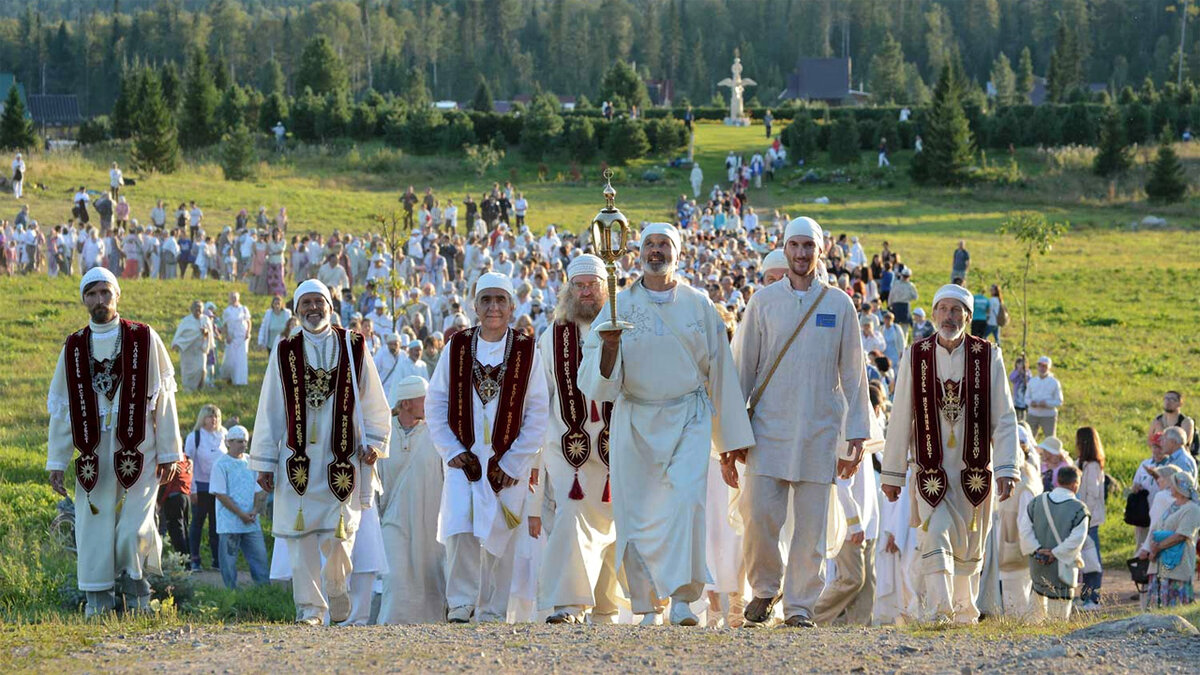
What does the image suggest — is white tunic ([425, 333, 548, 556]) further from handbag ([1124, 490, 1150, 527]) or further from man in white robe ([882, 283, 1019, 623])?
handbag ([1124, 490, 1150, 527])

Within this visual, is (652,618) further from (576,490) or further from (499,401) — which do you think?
(499,401)

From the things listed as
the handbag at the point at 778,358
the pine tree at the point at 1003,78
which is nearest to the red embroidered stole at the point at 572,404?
the handbag at the point at 778,358

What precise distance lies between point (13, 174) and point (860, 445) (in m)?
41.3

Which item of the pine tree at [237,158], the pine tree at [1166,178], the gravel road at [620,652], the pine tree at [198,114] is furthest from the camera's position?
the pine tree at [198,114]

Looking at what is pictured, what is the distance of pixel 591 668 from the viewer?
245 inches

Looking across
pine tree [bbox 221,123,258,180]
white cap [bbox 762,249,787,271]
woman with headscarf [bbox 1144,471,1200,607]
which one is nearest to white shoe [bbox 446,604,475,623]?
white cap [bbox 762,249,787,271]

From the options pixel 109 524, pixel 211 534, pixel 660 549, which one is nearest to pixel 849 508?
pixel 660 549

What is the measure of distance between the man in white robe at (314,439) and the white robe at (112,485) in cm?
60

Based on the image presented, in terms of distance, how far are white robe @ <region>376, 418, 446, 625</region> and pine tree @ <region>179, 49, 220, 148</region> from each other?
181 feet

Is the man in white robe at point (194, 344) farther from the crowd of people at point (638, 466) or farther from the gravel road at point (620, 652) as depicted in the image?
the gravel road at point (620, 652)

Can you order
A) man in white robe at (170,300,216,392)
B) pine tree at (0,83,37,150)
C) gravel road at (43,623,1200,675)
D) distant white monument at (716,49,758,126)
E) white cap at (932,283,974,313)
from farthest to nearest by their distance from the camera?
distant white monument at (716,49,758,126) < pine tree at (0,83,37,150) < man in white robe at (170,300,216,392) < white cap at (932,283,974,313) < gravel road at (43,623,1200,675)

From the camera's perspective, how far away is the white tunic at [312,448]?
338 inches

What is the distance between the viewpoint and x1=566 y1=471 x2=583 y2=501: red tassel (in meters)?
8.41

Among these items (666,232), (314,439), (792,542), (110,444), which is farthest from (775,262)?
(110,444)
